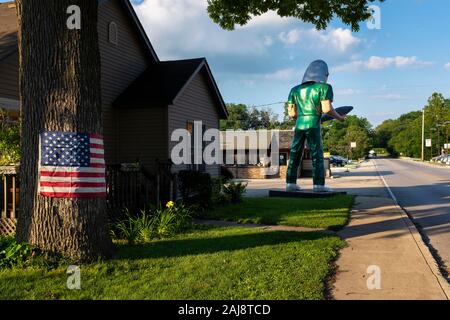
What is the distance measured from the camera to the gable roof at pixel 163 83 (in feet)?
45.3

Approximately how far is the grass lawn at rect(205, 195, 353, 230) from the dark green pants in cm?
215

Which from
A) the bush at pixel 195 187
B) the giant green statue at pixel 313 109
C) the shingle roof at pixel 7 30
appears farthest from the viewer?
the giant green statue at pixel 313 109

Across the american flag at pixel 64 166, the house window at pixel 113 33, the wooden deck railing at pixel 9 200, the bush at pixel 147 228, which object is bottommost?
the bush at pixel 147 228

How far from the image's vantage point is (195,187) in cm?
1234

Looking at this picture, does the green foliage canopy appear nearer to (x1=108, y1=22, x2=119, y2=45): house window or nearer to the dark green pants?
(x1=108, y1=22, x2=119, y2=45): house window

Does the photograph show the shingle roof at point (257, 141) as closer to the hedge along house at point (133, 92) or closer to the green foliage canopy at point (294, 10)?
the hedge along house at point (133, 92)

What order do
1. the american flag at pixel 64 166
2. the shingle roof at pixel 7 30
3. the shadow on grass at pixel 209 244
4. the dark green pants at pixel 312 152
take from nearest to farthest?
the american flag at pixel 64 166, the shadow on grass at pixel 209 244, the shingle roof at pixel 7 30, the dark green pants at pixel 312 152

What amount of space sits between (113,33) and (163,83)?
7.36ft

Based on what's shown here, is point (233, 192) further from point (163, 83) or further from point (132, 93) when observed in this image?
point (132, 93)

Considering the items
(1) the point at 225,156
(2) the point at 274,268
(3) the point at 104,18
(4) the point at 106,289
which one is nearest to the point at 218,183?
(3) the point at 104,18

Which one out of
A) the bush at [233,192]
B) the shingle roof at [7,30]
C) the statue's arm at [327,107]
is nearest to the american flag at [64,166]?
the shingle roof at [7,30]

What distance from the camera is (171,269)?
19.8ft

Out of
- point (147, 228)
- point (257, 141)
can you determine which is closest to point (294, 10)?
point (147, 228)

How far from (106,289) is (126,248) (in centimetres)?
225
